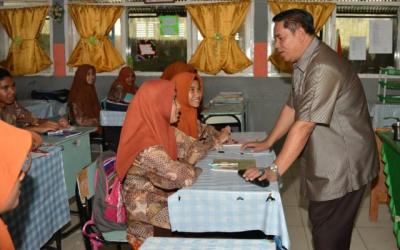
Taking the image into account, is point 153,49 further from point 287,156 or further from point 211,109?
point 287,156

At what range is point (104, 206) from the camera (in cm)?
231

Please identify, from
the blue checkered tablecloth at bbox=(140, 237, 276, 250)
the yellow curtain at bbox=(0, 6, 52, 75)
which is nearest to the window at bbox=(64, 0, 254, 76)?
the yellow curtain at bbox=(0, 6, 52, 75)

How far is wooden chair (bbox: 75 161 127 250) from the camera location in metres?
2.27

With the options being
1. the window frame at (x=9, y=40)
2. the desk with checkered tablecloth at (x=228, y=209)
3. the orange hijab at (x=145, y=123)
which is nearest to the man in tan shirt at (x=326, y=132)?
the desk with checkered tablecloth at (x=228, y=209)

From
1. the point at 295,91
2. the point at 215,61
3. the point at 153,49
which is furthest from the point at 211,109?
the point at 295,91

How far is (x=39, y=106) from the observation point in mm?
5535

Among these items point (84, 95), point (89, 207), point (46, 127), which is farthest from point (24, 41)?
point (89, 207)

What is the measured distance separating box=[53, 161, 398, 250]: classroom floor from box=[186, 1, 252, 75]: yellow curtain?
7.44ft

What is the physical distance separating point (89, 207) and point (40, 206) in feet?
1.11

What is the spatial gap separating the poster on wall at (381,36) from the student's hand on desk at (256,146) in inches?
146

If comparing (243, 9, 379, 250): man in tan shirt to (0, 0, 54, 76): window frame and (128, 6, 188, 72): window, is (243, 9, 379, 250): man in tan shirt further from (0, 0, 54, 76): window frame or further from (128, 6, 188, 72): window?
(0, 0, 54, 76): window frame

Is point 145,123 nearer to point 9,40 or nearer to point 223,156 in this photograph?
point 223,156

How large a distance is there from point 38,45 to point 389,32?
4.66 metres

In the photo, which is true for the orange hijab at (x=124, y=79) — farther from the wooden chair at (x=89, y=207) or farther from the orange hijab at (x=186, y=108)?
the wooden chair at (x=89, y=207)
